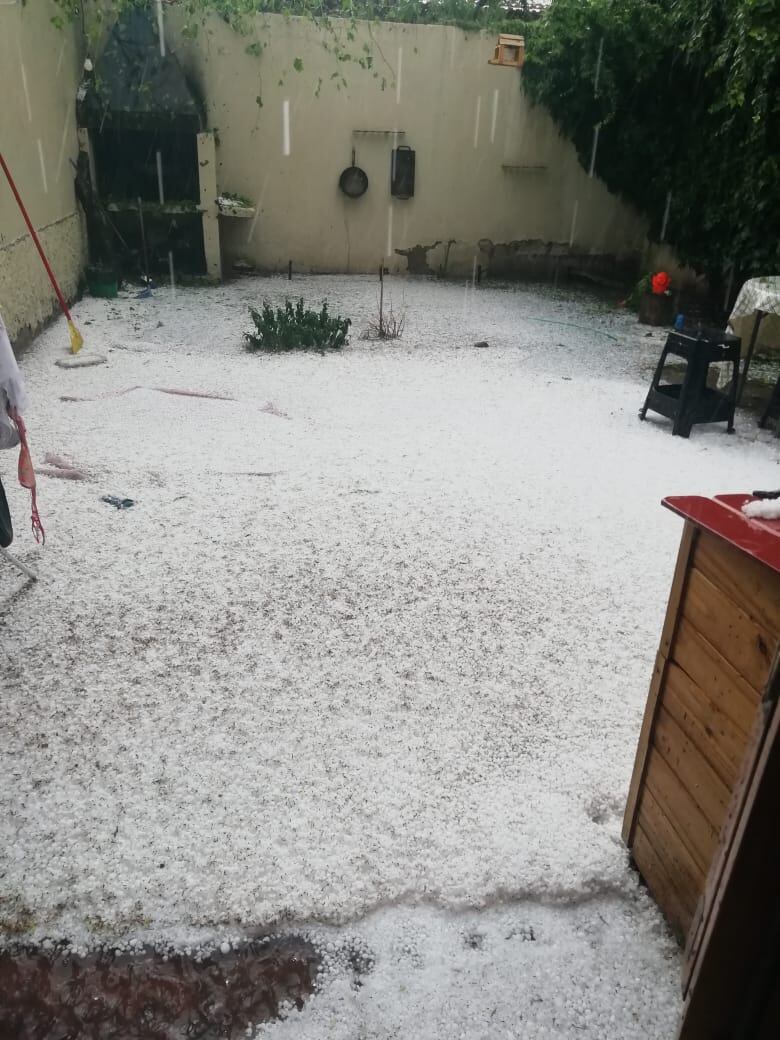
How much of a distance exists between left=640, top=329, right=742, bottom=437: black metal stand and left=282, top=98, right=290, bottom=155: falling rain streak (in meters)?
6.36

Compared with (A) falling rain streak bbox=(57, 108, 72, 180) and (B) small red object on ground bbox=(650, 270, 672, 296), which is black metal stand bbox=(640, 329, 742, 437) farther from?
(A) falling rain streak bbox=(57, 108, 72, 180)

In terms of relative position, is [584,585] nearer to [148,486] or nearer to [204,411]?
[148,486]

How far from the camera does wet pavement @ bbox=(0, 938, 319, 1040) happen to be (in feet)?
4.58

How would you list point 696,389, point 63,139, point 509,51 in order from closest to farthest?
point 696,389
point 63,139
point 509,51

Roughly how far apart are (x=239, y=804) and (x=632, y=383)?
192 inches

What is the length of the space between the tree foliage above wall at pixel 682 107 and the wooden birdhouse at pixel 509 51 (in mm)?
206

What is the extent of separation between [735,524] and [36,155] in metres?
6.99

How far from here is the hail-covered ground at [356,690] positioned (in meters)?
1.56

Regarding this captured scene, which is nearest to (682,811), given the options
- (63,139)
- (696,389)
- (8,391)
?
(8,391)

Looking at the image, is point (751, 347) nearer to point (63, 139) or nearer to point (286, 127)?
point (286, 127)

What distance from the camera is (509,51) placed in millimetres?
8672

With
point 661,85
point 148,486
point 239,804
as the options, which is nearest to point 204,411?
point 148,486

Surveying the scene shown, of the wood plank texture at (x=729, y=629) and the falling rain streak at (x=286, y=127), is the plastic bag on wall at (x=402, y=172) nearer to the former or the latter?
the falling rain streak at (x=286, y=127)

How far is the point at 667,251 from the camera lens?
893 cm
